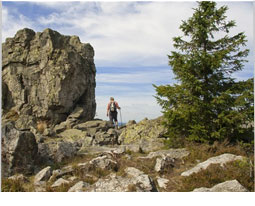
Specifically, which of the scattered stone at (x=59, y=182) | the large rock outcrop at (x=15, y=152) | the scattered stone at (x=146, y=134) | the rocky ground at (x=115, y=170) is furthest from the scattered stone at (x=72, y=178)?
the scattered stone at (x=146, y=134)

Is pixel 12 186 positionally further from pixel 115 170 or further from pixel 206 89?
pixel 206 89

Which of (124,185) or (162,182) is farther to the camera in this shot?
(162,182)

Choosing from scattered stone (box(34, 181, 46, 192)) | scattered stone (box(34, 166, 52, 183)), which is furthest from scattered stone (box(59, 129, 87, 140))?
scattered stone (box(34, 181, 46, 192))

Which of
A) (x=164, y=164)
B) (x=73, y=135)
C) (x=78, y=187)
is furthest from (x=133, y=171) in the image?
(x=73, y=135)

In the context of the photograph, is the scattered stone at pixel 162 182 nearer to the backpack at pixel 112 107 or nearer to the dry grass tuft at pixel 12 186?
the dry grass tuft at pixel 12 186

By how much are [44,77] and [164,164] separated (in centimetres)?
2106

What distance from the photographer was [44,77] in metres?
26.3

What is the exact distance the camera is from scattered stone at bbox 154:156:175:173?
28.5 feet

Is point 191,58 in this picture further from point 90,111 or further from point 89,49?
point 89,49

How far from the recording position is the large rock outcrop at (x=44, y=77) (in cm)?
2583

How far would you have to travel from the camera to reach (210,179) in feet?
23.8

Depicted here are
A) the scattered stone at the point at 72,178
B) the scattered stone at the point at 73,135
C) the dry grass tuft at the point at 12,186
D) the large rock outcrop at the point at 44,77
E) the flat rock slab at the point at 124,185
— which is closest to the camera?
Result: the flat rock slab at the point at 124,185

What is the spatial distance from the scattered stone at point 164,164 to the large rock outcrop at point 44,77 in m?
18.3
